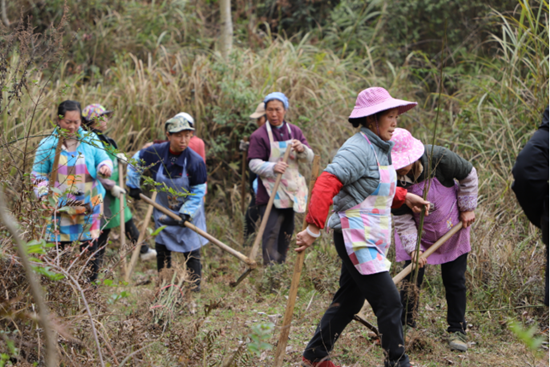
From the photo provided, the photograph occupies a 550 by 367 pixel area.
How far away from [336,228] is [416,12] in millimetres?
8458

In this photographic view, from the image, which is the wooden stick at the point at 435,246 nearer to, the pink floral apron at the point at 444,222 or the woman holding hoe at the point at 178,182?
the pink floral apron at the point at 444,222

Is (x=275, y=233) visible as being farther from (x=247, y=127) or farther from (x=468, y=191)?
(x=247, y=127)

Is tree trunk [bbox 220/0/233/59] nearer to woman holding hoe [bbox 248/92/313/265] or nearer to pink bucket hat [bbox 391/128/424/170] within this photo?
woman holding hoe [bbox 248/92/313/265]

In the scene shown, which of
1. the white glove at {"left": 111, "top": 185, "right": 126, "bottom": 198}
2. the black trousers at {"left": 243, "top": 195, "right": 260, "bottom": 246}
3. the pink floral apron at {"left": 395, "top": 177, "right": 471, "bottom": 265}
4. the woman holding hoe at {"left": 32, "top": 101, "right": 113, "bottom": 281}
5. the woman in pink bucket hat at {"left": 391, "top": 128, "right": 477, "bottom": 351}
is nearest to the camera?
the woman in pink bucket hat at {"left": 391, "top": 128, "right": 477, "bottom": 351}

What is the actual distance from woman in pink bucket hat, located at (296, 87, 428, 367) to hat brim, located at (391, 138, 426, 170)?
257 mm

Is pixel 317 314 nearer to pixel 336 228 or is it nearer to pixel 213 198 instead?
pixel 336 228

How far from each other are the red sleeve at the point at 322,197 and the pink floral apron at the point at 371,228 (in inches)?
9.1

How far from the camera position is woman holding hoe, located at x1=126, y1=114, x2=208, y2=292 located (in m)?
4.91

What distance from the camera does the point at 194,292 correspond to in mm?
5223

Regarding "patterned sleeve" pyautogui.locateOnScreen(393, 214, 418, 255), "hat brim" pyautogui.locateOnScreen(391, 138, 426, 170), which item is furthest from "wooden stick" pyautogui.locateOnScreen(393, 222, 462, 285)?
"hat brim" pyautogui.locateOnScreen(391, 138, 426, 170)

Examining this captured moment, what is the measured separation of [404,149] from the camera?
3590 millimetres

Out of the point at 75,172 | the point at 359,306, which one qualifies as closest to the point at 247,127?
the point at 75,172

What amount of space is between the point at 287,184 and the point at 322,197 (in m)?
2.58

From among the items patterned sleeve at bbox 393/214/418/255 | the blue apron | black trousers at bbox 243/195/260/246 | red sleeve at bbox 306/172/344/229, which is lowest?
black trousers at bbox 243/195/260/246
